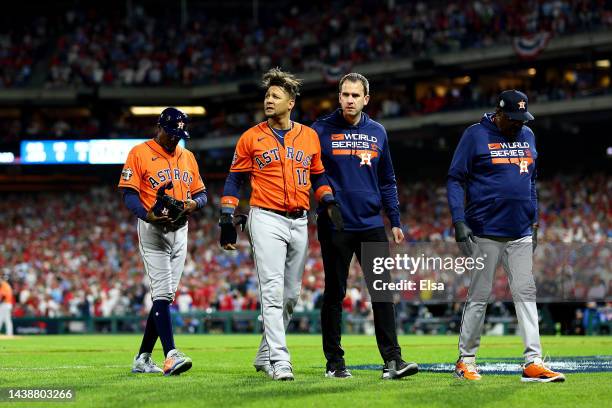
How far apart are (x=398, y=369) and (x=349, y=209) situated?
1338 millimetres

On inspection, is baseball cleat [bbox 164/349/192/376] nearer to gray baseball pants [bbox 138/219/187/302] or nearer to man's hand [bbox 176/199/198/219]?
gray baseball pants [bbox 138/219/187/302]

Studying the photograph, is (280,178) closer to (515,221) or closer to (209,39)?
(515,221)

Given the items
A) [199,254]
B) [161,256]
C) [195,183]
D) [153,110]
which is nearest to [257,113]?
[153,110]

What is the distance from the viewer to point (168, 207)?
28.3ft

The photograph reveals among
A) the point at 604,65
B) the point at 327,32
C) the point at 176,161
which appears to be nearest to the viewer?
the point at 176,161

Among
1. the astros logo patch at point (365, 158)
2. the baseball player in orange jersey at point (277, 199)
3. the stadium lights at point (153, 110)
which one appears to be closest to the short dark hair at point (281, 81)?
the baseball player in orange jersey at point (277, 199)

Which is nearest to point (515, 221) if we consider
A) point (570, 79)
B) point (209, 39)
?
point (570, 79)

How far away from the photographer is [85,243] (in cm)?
3831

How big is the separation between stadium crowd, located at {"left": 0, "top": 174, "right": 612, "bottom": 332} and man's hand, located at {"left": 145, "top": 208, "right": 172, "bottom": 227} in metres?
11.7

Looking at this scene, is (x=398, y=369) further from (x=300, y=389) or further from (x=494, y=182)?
(x=494, y=182)

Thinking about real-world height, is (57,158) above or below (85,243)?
above

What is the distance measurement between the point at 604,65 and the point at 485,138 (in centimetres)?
3013

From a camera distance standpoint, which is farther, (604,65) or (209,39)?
(209,39)

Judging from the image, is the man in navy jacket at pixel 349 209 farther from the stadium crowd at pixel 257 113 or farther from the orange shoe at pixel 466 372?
the stadium crowd at pixel 257 113
